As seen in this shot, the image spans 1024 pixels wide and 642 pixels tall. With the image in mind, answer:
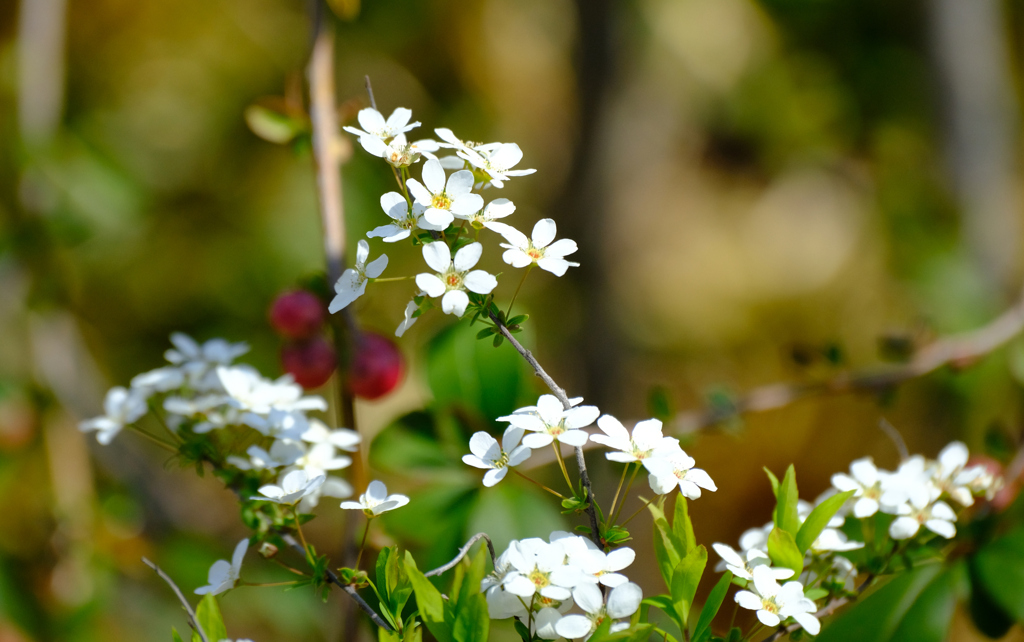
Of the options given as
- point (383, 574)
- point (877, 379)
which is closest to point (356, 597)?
point (383, 574)

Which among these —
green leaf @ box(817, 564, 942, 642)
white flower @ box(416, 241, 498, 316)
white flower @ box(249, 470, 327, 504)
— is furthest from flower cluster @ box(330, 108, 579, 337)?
green leaf @ box(817, 564, 942, 642)

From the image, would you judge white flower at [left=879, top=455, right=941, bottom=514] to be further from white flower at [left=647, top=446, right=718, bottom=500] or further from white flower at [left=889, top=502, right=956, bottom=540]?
white flower at [left=647, top=446, right=718, bottom=500]

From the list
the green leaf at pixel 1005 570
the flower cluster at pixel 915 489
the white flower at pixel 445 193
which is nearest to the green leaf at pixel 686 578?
the flower cluster at pixel 915 489

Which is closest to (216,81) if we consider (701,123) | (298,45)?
(298,45)

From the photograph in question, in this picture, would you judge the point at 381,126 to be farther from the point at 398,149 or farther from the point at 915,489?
the point at 915,489

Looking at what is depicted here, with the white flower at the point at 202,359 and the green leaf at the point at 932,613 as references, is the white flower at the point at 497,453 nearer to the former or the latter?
the white flower at the point at 202,359
